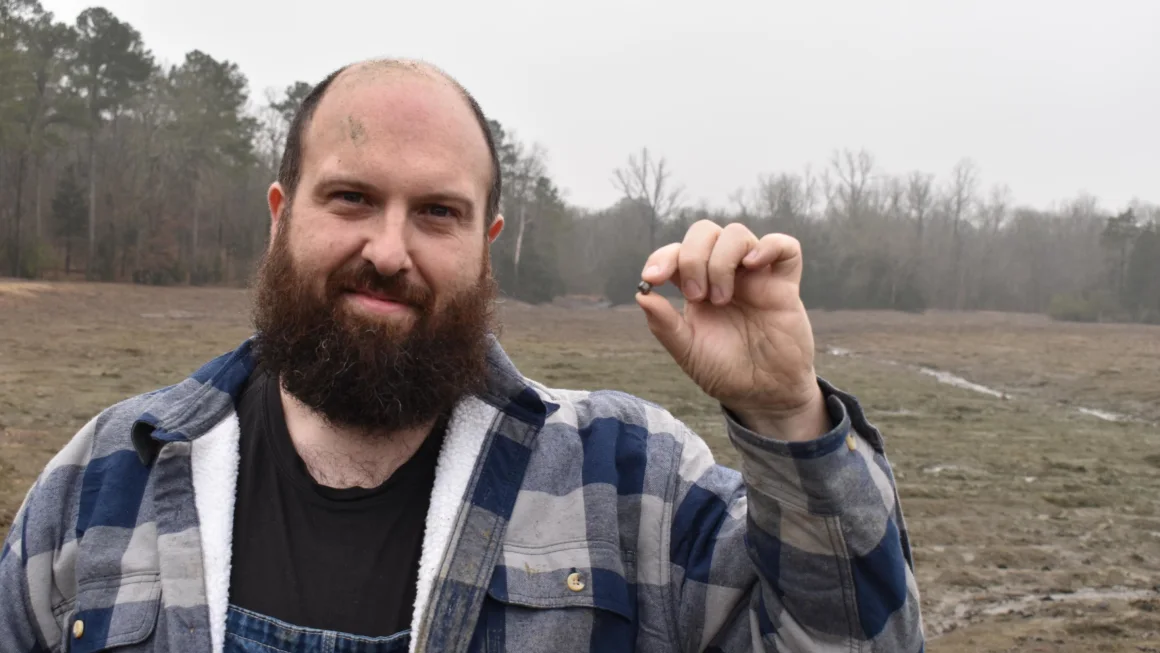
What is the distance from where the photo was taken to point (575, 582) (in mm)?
1679

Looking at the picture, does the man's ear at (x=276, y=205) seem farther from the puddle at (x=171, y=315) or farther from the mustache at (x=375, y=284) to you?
the puddle at (x=171, y=315)

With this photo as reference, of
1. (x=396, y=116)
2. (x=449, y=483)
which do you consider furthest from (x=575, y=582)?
(x=396, y=116)

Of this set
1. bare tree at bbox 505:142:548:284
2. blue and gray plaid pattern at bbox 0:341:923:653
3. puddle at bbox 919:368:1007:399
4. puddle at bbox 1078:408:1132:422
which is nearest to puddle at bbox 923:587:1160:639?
blue and gray plaid pattern at bbox 0:341:923:653

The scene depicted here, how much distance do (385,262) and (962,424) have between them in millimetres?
12933

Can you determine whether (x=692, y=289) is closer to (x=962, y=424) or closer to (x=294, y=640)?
(x=294, y=640)

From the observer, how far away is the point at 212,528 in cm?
171

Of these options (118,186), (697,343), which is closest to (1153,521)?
(697,343)

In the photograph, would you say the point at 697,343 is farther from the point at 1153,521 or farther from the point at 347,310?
the point at 1153,521

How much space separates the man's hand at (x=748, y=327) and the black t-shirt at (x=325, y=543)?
67 centimetres

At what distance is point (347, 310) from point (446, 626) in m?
0.69

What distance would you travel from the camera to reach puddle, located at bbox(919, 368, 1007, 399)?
1744cm

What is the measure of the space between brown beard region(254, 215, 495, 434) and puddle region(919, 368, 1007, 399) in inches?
670

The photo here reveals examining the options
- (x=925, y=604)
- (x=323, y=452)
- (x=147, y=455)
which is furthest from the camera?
(x=925, y=604)

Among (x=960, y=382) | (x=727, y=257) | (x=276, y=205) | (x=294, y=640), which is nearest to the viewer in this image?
(x=727, y=257)
